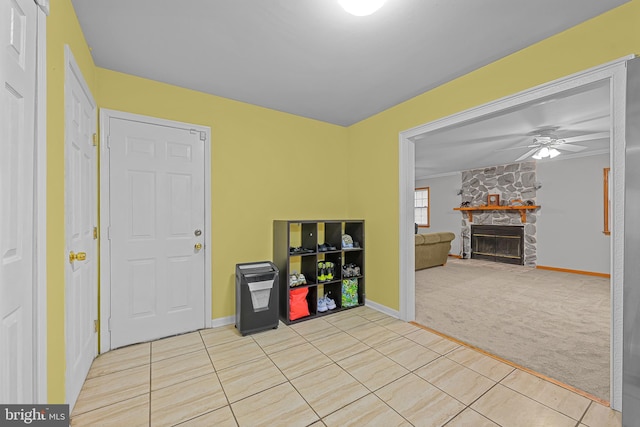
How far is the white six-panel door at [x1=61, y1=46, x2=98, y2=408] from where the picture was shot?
1.60 metres

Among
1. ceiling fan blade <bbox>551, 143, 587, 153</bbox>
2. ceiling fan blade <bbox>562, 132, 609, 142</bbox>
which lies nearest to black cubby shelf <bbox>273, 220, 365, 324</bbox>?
ceiling fan blade <bbox>562, 132, 609, 142</bbox>

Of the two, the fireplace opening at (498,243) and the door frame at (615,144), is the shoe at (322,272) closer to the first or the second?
the door frame at (615,144)

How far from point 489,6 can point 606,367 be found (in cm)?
280

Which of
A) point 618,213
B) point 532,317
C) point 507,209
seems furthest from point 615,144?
point 507,209

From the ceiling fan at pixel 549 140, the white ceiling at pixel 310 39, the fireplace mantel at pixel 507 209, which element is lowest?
the fireplace mantel at pixel 507 209

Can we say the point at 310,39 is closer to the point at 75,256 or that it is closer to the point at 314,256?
the point at 75,256

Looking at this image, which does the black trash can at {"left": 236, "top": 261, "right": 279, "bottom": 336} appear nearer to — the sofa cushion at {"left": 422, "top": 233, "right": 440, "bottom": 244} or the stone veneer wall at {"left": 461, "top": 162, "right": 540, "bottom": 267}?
the sofa cushion at {"left": 422, "top": 233, "right": 440, "bottom": 244}

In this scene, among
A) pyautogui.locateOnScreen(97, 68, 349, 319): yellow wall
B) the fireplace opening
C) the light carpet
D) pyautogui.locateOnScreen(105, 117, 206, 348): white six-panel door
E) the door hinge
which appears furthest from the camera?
the fireplace opening

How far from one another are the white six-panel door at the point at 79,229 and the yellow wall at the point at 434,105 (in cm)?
285

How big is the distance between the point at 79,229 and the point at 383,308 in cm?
307

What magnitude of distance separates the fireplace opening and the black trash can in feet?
20.5

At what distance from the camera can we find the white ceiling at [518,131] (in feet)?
9.54
